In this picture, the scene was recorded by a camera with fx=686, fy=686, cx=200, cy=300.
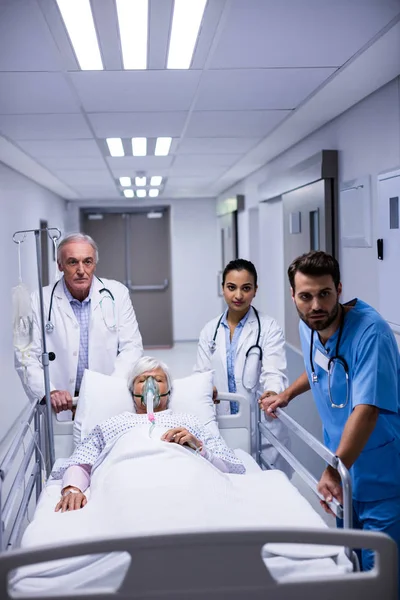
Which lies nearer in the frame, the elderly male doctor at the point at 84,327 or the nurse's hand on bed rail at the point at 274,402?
the nurse's hand on bed rail at the point at 274,402

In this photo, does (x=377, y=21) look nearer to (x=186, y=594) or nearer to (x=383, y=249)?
(x=383, y=249)

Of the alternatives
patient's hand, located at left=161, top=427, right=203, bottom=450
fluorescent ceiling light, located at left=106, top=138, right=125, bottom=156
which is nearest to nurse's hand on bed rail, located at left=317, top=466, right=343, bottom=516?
patient's hand, located at left=161, top=427, right=203, bottom=450

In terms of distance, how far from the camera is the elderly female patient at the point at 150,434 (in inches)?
107

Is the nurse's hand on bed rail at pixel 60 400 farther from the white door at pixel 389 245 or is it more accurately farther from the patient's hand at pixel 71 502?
the white door at pixel 389 245

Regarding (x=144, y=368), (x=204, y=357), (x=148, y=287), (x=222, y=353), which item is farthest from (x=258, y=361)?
(x=148, y=287)

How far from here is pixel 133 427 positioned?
9.53 ft

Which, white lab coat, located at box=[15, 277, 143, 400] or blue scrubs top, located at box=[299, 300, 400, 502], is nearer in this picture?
blue scrubs top, located at box=[299, 300, 400, 502]

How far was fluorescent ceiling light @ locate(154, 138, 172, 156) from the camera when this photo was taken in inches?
213

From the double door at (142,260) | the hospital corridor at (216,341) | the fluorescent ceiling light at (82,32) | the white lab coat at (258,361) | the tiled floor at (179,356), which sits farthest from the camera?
the double door at (142,260)

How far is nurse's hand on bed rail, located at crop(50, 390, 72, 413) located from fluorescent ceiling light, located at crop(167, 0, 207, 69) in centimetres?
164

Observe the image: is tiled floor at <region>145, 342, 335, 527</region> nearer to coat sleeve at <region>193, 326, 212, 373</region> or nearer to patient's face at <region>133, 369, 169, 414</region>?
coat sleeve at <region>193, 326, 212, 373</region>

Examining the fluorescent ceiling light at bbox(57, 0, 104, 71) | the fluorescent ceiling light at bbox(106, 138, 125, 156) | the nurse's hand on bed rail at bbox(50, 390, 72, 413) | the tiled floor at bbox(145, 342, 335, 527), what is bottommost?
the tiled floor at bbox(145, 342, 335, 527)

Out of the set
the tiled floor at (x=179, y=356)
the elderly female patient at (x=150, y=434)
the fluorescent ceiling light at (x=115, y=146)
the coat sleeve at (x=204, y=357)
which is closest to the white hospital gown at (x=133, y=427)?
the elderly female patient at (x=150, y=434)

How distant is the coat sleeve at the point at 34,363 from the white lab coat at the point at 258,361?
2.69 ft
